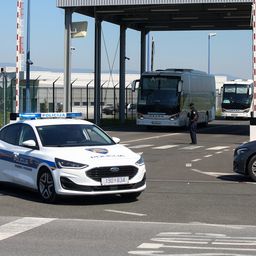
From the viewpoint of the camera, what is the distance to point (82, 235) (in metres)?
8.48

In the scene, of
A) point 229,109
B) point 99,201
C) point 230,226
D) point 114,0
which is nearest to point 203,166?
point 99,201

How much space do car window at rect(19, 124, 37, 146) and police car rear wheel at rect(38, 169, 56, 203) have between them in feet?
3.02

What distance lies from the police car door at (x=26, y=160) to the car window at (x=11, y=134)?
5.3 inches

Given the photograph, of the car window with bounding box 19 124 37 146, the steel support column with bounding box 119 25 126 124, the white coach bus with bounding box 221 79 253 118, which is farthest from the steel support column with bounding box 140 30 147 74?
the car window with bounding box 19 124 37 146

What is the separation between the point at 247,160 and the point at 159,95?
919 inches

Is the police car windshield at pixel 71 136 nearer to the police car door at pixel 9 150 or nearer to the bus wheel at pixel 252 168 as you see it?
the police car door at pixel 9 150

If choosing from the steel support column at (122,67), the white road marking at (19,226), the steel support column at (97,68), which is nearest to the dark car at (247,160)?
the white road marking at (19,226)

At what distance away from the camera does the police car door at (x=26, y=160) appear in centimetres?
1154

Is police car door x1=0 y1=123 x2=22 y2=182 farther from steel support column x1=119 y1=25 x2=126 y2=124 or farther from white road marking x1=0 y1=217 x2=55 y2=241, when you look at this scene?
steel support column x1=119 y1=25 x2=126 y2=124

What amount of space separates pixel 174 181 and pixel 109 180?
4.10 metres

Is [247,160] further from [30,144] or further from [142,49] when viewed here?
[142,49]

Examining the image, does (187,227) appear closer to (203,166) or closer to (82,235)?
(82,235)

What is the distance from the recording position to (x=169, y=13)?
42.0 m

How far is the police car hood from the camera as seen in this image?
10.8 meters
